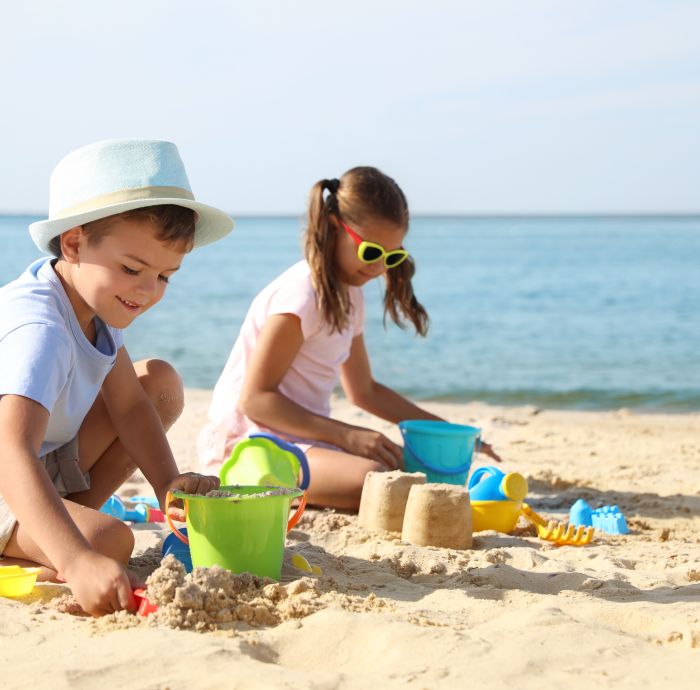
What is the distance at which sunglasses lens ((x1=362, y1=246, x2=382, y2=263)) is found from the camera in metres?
3.84

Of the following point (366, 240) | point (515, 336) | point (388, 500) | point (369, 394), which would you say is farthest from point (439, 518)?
point (515, 336)

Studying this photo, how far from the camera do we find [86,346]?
2574mm

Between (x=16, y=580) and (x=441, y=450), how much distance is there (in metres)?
1.90

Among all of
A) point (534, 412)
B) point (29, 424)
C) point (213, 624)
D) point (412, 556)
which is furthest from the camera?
point (534, 412)

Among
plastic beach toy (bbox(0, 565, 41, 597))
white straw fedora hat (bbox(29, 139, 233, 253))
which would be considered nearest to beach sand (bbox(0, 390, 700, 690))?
plastic beach toy (bbox(0, 565, 41, 597))

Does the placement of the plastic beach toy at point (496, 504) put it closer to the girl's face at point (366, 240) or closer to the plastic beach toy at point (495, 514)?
the plastic beach toy at point (495, 514)

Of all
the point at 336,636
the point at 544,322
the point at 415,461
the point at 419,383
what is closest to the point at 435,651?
the point at 336,636

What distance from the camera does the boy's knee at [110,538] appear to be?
2.39 metres

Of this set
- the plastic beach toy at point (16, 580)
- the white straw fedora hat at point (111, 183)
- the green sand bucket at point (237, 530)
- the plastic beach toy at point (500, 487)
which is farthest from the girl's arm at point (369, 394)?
the plastic beach toy at point (16, 580)

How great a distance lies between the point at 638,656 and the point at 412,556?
3.11ft

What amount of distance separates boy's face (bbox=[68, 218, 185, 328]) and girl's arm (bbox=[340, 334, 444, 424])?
2080mm

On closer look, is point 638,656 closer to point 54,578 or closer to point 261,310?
point 54,578

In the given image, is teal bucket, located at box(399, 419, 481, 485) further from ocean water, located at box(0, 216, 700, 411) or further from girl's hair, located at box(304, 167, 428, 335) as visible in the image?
ocean water, located at box(0, 216, 700, 411)

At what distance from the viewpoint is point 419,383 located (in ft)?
29.6
